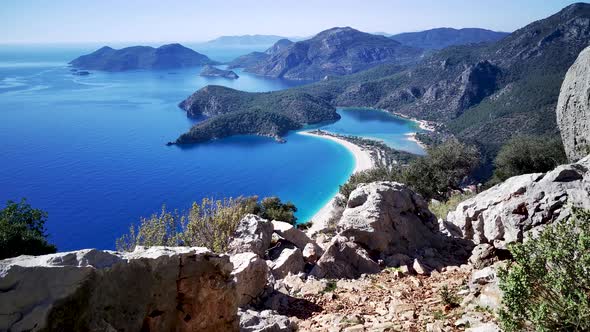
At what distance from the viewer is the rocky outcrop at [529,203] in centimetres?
1207

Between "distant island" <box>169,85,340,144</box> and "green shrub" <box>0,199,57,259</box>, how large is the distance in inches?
4289

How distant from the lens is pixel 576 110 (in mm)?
18797

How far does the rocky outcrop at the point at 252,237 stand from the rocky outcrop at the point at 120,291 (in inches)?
281

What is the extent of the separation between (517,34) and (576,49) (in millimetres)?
44772

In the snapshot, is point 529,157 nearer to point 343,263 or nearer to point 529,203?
point 529,203

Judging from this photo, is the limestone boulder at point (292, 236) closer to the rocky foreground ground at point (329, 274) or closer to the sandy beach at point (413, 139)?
the rocky foreground ground at point (329, 274)

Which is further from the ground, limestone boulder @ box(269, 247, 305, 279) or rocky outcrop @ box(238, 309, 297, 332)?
rocky outcrop @ box(238, 309, 297, 332)

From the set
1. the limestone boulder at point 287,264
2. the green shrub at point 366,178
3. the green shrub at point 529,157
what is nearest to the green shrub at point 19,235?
the limestone boulder at point 287,264

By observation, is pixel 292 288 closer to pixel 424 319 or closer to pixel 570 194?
pixel 424 319

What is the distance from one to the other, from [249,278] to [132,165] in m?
104

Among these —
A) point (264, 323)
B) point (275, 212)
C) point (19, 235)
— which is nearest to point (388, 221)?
point (264, 323)

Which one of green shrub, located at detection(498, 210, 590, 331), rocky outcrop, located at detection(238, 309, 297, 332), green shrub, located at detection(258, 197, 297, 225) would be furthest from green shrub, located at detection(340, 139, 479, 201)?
green shrub, located at detection(498, 210, 590, 331)

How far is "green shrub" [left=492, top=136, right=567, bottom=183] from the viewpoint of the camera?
2877 centimetres

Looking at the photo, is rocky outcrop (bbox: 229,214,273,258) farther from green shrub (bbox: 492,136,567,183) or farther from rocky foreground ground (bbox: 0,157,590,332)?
green shrub (bbox: 492,136,567,183)
